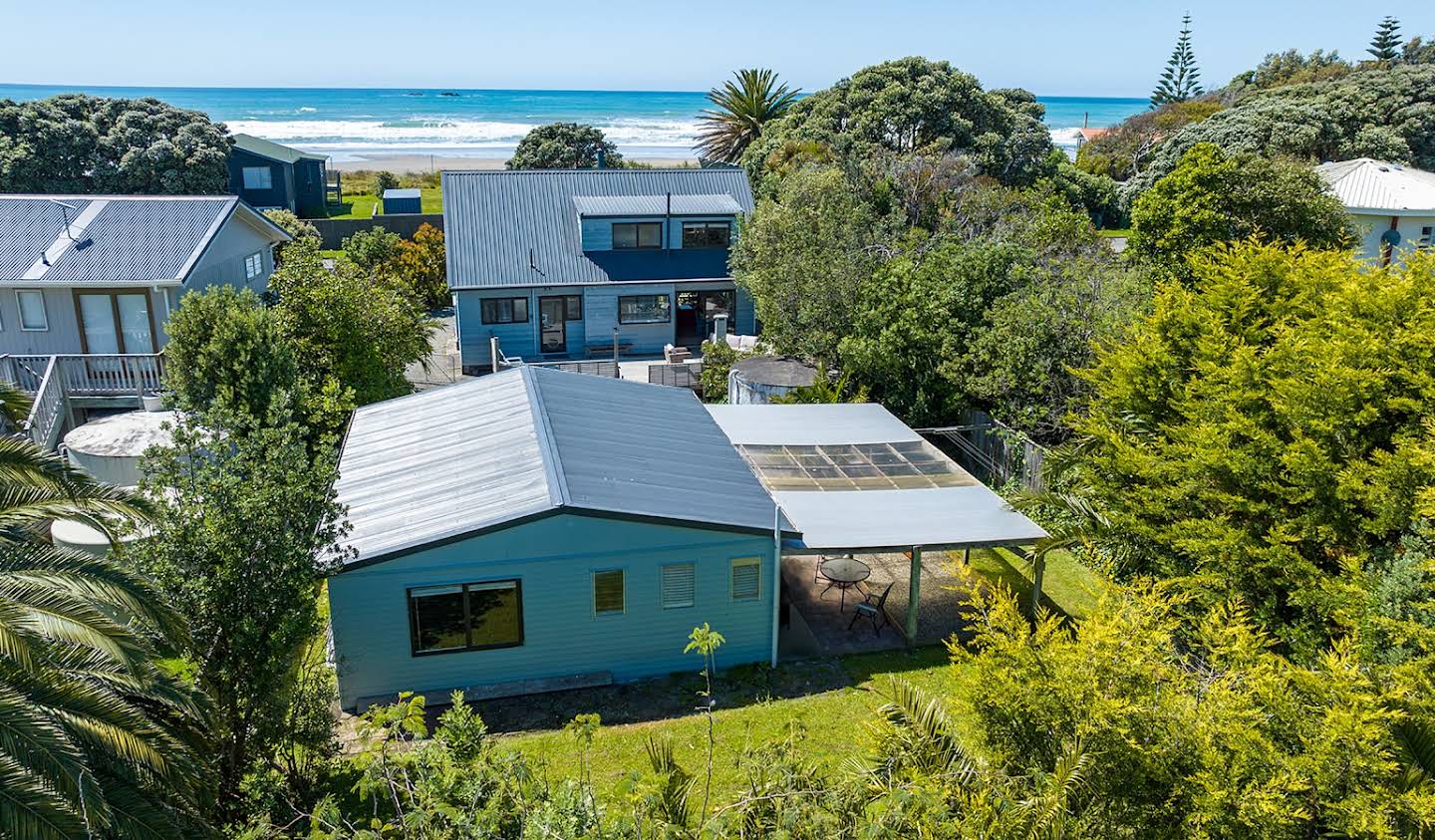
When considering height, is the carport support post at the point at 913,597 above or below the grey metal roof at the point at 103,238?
below

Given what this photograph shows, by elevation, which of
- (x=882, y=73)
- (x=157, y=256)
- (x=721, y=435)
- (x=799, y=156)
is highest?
(x=882, y=73)

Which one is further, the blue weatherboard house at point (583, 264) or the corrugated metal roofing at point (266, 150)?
the corrugated metal roofing at point (266, 150)

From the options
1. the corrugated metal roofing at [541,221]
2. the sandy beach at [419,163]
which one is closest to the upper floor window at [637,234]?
the corrugated metal roofing at [541,221]

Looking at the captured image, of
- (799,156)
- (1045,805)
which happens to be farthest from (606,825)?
(799,156)

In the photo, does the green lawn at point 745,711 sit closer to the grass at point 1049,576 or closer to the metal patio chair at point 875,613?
the metal patio chair at point 875,613

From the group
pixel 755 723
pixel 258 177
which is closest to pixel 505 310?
pixel 755 723

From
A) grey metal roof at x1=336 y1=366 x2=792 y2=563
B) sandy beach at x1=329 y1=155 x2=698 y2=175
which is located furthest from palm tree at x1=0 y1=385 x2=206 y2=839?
sandy beach at x1=329 y1=155 x2=698 y2=175

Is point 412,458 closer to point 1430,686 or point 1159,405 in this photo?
point 1159,405
